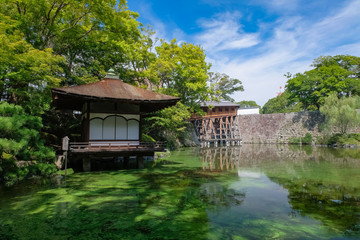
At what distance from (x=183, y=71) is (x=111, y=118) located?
1129 cm

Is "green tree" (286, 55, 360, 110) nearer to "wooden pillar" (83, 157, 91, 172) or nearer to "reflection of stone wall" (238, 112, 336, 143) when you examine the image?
"reflection of stone wall" (238, 112, 336, 143)

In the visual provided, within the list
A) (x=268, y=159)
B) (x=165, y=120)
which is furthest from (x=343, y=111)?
(x=165, y=120)

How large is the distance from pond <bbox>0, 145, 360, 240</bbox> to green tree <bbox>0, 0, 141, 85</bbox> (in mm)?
7856

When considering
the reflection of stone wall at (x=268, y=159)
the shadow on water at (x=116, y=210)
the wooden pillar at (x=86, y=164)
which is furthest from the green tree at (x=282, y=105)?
the shadow on water at (x=116, y=210)

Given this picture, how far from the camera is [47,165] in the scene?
328 inches

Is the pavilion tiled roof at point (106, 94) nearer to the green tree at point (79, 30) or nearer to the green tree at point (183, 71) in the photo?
the green tree at point (79, 30)

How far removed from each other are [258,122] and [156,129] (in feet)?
67.2

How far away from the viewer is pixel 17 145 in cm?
654

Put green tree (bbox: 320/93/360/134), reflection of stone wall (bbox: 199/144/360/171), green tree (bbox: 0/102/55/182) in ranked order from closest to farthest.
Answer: green tree (bbox: 0/102/55/182) → reflection of stone wall (bbox: 199/144/360/171) → green tree (bbox: 320/93/360/134)

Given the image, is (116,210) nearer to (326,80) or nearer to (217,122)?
(326,80)

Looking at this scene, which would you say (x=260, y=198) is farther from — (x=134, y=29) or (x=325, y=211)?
(x=134, y=29)

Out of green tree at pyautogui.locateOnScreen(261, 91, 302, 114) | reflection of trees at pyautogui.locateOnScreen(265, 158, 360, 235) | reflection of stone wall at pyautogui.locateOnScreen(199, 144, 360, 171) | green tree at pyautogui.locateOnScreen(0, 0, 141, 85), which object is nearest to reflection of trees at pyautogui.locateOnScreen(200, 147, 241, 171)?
reflection of stone wall at pyautogui.locateOnScreen(199, 144, 360, 171)

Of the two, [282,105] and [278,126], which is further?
[282,105]

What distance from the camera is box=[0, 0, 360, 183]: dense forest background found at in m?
7.75
